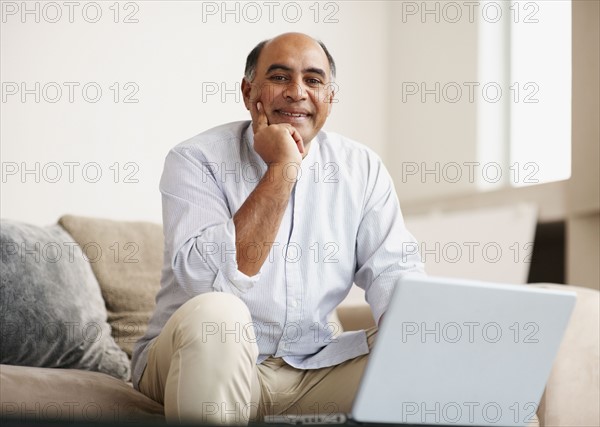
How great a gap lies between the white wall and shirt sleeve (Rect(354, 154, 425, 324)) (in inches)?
56.7

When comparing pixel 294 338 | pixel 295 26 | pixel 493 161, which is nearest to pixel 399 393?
pixel 294 338

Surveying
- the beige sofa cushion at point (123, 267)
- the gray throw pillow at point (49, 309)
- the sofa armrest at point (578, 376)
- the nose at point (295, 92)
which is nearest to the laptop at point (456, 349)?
the sofa armrest at point (578, 376)

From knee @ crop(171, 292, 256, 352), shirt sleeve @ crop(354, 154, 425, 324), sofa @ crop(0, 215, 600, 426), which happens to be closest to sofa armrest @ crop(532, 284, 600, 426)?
sofa @ crop(0, 215, 600, 426)

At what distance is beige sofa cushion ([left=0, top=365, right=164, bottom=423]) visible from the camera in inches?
70.5

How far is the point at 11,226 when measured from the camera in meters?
2.29

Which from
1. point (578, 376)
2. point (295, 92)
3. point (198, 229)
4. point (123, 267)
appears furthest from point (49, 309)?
point (578, 376)

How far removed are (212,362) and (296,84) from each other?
839mm

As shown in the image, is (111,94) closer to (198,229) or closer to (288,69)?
Result: (288,69)

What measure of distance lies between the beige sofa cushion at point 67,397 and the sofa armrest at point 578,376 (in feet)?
2.91

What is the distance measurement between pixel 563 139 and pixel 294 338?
177 centimetres

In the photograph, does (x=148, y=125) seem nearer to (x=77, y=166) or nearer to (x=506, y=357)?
(x=77, y=166)

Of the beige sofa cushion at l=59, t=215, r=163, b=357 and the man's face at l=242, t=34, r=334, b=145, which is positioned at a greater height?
the man's face at l=242, t=34, r=334, b=145

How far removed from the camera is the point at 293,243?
6.46 ft

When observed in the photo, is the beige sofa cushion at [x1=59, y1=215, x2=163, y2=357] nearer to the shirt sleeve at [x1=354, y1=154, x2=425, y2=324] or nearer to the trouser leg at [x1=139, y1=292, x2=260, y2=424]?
the shirt sleeve at [x1=354, y1=154, x2=425, y2=324]
